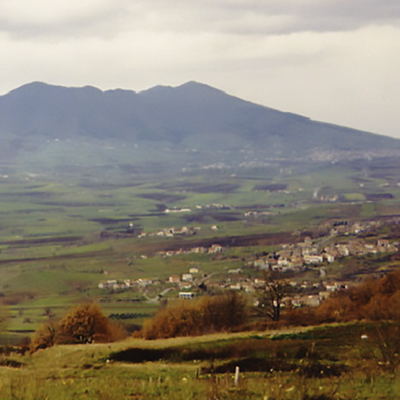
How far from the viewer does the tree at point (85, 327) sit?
842 inches

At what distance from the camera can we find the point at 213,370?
8922 mm

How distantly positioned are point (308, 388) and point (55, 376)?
5391 mm

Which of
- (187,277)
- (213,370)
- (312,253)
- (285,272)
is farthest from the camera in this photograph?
(312,253)

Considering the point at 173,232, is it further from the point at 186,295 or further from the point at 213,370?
the point at 213,370

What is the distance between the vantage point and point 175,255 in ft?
204

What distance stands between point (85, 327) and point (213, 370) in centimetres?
1465

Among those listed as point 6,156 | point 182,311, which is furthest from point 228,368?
point 6,156

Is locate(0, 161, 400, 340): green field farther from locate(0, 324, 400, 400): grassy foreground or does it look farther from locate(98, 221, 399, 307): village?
locate(0, 324, 400, 400): grassy foreground

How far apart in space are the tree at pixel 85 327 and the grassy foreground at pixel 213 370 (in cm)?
618

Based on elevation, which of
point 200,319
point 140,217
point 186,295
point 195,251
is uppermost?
point 200,319

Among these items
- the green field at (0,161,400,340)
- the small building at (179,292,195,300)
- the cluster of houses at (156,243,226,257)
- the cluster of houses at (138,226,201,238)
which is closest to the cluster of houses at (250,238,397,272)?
the green field at (0,161,400,340)

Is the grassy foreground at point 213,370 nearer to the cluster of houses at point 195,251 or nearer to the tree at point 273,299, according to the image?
the tree at point 273,299

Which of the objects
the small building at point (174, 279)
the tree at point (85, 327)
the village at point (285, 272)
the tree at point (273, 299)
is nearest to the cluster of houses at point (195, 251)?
the village at point (285, 272)

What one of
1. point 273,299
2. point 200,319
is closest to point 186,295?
point 273,299
